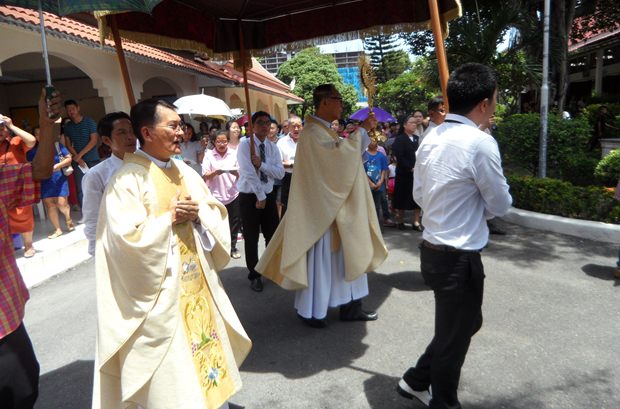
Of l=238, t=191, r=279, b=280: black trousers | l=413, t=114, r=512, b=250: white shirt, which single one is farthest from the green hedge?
l=413, t=114, r=512, b=250: white shirt

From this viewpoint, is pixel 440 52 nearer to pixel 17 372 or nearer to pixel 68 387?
pixel 17 372

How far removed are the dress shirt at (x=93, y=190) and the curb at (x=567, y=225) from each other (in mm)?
5728

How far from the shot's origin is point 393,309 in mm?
4328

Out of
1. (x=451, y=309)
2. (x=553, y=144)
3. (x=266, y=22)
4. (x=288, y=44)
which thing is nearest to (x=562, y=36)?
(x=553, y=144)

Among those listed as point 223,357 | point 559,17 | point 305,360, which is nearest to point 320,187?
point 305,360

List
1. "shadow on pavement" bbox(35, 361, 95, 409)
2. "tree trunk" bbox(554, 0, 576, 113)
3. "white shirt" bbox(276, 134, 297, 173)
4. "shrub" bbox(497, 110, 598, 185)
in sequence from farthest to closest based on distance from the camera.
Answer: "tree trunk" bbox(554, 0, 576, 113), "shrub" bbox(497, 110, 598, 185), "white shirt" bbox(276, 134, 297, 173), "shadow on pavement" bbox(35, 361, 95, 409)

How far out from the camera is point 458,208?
239cm

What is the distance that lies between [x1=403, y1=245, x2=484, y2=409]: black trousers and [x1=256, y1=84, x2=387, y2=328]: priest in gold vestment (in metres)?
1.34

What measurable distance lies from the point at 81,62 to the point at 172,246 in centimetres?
806

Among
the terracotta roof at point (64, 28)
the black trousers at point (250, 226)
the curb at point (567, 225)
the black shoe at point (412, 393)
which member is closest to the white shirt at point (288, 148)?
the black trousers at point (250, 226)

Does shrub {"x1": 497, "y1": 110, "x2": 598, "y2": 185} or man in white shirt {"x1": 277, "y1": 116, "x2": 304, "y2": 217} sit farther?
shrub {"x1": 497, "y1": 110, "x2": 598, "y2": 185}

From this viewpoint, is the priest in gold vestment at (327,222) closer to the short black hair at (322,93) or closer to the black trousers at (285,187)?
the short black hair at (322,93)

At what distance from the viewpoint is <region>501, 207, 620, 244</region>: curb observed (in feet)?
19.2

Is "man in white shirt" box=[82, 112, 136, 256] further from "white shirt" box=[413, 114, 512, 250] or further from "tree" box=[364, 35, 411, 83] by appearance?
"tree" box=[364, 35, 411, 83]
